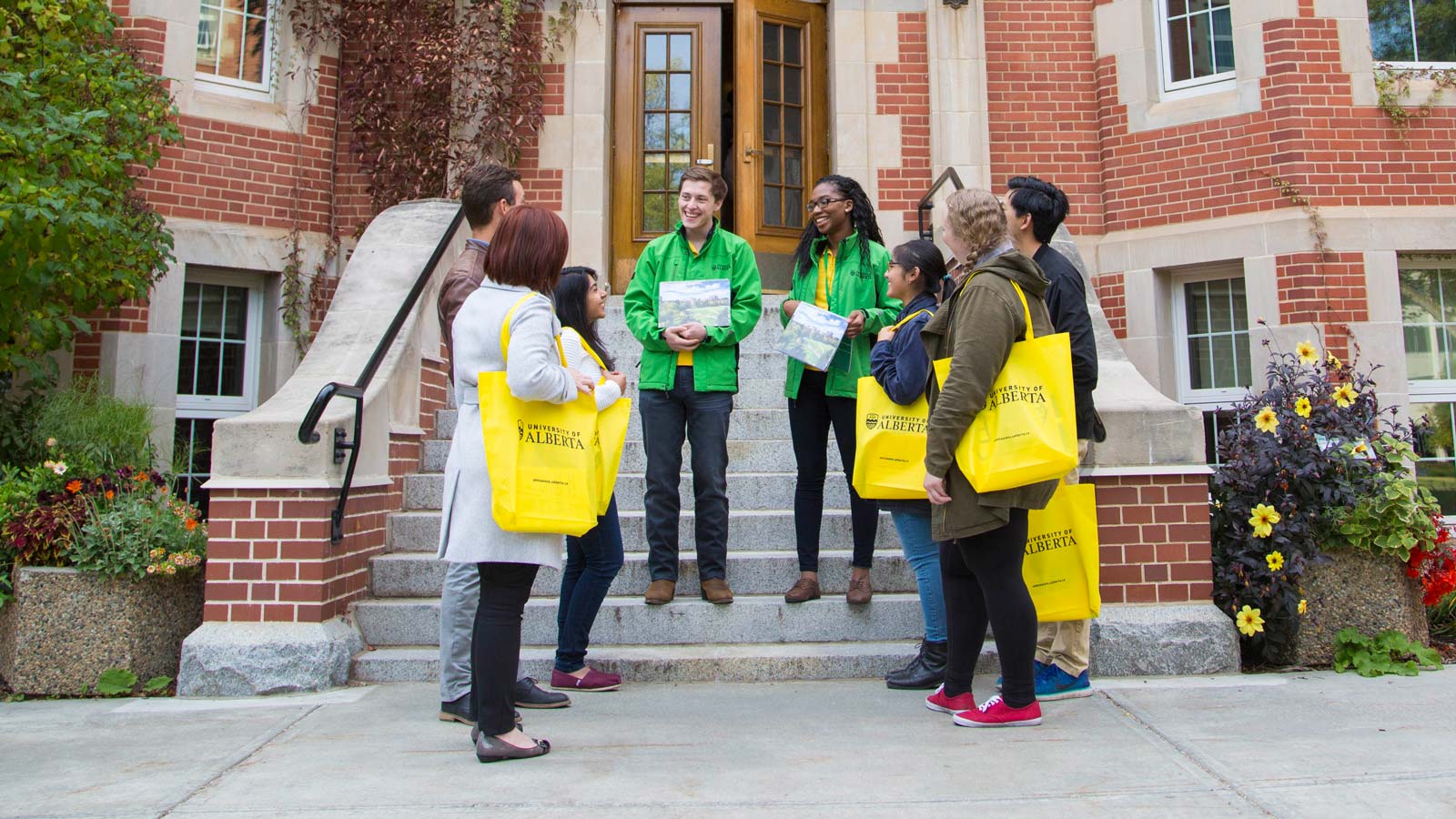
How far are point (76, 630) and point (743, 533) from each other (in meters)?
2.85

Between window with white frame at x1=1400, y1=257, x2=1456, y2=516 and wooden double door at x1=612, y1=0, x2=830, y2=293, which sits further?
wooden double door at x1=612, y1=0, x2=830, y2=293

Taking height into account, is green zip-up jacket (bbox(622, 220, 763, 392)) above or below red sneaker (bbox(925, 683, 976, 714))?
above

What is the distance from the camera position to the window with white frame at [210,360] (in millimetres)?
7645

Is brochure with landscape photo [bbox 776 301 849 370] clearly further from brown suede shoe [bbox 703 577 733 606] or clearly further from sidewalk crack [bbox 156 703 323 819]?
sidewalk crack [bbox 156 703 323 819]

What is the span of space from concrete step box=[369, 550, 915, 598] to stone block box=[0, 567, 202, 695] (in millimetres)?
918

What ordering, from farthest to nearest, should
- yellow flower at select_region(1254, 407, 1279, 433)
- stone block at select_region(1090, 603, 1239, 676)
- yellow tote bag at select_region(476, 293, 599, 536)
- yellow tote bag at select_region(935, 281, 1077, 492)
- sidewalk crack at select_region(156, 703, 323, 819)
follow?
yellow flower at select_region(1254, 407, 1279, 433), stone block at select_region(1090, 603, 1239, 676), yellow tote bag at select_region(935, 281, 1077, 492), yellow tote bag at select_region(476, 293, 599, 536), sidewalk crack at select_region(156, 703, 323, 819)

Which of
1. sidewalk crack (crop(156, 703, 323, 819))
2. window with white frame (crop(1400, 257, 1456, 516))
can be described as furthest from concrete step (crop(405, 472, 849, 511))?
window with white frame (crop(1400, 257, 1456, 516))

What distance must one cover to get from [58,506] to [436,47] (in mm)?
4645

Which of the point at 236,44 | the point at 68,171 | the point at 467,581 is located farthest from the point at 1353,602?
the point at 236,44

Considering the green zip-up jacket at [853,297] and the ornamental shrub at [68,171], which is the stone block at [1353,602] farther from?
the ornamental shrub at [68,171]

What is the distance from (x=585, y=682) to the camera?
419 centimetres

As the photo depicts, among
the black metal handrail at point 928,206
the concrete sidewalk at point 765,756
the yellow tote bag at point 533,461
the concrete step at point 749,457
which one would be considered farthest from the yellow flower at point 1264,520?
the black metal handrail at point 928,206

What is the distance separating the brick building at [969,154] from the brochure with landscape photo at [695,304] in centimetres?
342

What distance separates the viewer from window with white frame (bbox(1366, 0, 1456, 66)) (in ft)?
25.4
